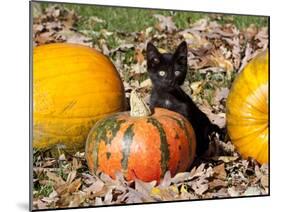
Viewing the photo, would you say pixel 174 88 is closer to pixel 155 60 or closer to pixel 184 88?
pixel 184 88

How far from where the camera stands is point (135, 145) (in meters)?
3.71

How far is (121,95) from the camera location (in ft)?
12.6

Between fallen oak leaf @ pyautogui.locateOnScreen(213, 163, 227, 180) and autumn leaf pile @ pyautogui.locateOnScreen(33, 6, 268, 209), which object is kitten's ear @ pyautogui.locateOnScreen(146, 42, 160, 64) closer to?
autumn leaf pile @ pyautogui.locateOnScreen(33, 6, 268, 209)

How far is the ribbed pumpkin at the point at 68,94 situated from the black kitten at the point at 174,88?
0.26m

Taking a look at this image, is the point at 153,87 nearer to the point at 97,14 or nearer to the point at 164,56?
the point at 164,56

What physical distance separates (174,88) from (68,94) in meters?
0.62

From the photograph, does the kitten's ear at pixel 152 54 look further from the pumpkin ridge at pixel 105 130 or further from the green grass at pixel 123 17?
the pumpkin ridge at pixel 105 130

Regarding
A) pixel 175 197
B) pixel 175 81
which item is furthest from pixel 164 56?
pixel 175 197

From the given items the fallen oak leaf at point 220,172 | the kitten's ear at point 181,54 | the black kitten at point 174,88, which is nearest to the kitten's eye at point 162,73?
the black kitten at point 174,88

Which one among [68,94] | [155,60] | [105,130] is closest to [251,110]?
[155,60]

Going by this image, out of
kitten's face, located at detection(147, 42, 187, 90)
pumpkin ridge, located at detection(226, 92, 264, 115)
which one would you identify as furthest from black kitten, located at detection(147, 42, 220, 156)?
pumpkin ridge, located at detection(226, 92, 264, 115)

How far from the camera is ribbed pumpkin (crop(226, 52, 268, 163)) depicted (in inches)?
164

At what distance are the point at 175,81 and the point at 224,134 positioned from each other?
17.4 inches

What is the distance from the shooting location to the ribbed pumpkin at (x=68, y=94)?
367cm
